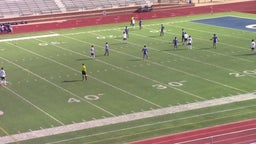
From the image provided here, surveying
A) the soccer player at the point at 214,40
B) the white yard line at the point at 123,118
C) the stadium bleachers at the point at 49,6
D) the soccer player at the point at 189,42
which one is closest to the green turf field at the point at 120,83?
the white yard line at the point at 123,118

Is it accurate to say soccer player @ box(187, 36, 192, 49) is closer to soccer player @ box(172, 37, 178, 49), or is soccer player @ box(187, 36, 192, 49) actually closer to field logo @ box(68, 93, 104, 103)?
soccer player @ box(172, 37, 178, 49)

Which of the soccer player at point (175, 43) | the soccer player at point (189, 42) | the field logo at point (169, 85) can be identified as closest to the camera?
the field logo at point (169, 85)

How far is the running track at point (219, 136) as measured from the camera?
20.0 m

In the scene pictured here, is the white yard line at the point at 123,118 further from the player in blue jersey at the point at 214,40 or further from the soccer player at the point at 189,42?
the soccer player at the point at 189,42

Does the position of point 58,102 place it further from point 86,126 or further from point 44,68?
point 44,68

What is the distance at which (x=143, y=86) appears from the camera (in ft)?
104

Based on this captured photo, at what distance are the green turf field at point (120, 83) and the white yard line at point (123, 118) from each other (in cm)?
33

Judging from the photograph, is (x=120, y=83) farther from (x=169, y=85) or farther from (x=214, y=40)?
(x=214, y=40)

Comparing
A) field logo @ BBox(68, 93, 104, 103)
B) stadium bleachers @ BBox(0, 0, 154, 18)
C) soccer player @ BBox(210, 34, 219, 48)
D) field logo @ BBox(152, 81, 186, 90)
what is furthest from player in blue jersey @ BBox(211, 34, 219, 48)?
stadium bleachers @ BBox(0, 0, 154, 18)

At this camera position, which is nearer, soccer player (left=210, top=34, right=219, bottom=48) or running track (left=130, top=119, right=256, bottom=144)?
running track (left=130, top=119, right=256, bottom=144)

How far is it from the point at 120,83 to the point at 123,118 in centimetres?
646

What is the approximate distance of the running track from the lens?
19984mm

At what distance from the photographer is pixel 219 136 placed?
1998 centimetres

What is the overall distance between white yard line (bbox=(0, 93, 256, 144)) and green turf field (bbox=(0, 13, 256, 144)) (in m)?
0.33
